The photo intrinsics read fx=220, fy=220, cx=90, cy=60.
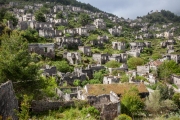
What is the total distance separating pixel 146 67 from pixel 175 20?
164m

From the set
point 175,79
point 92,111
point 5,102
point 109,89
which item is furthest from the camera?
point 175,79

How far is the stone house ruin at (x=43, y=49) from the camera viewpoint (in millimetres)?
44494

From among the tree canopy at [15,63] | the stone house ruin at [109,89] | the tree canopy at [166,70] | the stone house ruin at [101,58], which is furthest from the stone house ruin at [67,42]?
the tree canopy at [15,63]

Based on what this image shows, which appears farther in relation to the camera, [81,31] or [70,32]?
[81,31]

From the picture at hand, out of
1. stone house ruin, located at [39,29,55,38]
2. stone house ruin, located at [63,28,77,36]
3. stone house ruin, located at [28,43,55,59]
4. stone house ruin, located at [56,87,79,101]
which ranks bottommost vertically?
stone house ruin, located at [56,87,79,101]

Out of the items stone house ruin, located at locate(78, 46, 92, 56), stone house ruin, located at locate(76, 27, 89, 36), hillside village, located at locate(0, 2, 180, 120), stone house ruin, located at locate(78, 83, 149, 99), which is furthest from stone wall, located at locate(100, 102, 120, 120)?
stone house ruin, located at locate(76, 27, 89, 36)

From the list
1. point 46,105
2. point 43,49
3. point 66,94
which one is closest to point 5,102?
point 46,105

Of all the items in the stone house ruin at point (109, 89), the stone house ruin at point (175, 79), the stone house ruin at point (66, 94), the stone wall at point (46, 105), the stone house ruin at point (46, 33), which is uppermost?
the stone house ruin at point (46, 33)

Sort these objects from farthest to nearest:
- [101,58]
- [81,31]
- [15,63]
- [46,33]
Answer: [81,31] < [46,33] < [101,58] < [15,63]

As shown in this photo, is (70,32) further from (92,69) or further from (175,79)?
(175,79)

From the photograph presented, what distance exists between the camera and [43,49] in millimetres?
45781

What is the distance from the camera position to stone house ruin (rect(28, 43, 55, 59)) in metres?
44.5

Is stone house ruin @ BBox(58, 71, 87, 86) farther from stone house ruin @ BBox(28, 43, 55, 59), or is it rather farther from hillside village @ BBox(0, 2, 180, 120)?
stone house ruin @ BBox(28, 43, 55, 59)

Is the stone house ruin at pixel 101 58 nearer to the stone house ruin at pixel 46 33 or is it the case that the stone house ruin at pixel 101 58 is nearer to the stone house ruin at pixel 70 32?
the stone house ruin at pixel 46 33
